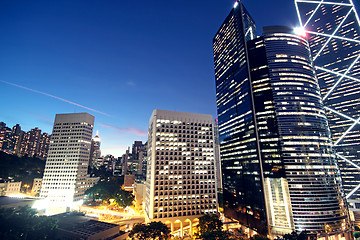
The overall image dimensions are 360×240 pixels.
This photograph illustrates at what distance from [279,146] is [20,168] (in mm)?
202343

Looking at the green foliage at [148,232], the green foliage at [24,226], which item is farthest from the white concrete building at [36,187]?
the green foliage at [148,232]

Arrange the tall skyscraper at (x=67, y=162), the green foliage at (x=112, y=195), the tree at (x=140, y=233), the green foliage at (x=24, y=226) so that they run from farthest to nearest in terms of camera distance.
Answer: the tall skyscraper at (x=67, y=162)
the green foliage at (x=112, y=195)
the tree at (x=140, y=233)
the green foliage at (x=24, y=226)

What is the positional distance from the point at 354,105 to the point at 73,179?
258m

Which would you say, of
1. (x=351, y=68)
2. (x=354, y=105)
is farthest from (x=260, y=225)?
(x=351, y=68)

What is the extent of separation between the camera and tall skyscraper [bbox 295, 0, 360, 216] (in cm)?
14738

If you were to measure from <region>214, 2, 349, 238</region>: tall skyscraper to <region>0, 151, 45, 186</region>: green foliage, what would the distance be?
168 metres

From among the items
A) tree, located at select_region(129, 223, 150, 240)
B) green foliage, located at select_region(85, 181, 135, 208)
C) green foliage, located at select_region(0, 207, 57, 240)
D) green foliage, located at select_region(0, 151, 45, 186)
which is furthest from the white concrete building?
tree, located at select_region(129, 223, 150, 240)

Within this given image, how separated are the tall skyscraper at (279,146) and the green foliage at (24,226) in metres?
99.4

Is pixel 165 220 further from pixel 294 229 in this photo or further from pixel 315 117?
pixel 315 117

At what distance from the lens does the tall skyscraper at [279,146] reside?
87.5 meters

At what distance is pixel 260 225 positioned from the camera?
92.5 metres

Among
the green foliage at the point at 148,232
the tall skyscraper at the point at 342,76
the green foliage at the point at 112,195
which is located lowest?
the green foliage at the point at 148,232

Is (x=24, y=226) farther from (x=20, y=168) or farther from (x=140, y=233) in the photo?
(x=20, y=168)

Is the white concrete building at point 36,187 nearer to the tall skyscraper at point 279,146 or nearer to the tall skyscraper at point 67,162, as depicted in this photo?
the tall skyscraper at point 67,162
